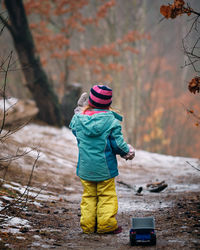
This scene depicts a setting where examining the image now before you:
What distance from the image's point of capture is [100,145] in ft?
12.7

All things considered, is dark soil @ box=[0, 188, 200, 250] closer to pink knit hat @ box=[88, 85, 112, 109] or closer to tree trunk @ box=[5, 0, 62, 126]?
pink knit hat @ box=[88, 85, 112, 109]

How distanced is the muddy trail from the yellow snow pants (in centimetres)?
12

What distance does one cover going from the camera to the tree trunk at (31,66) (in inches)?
426

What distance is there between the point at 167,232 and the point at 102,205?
0.79 metres

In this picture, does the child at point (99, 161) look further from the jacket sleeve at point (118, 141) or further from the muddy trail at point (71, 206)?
the muddy trail at point (71, 206)

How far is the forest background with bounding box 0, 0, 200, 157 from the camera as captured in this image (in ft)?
52.8

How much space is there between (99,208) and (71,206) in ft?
4.85

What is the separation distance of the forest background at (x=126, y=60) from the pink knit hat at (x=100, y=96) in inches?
403

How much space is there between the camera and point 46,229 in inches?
149

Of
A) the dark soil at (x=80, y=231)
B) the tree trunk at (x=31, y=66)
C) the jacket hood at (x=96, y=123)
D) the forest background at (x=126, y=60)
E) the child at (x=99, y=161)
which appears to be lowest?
the dark soil at (x=80, y=231)

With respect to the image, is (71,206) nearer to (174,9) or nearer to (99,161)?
(99,161)

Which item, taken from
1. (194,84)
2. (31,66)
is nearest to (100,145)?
(194,84)

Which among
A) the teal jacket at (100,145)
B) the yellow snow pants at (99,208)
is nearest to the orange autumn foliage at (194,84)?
the teal jacket at (100,145)

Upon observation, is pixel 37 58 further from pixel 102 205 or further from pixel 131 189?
pixel 102 205
